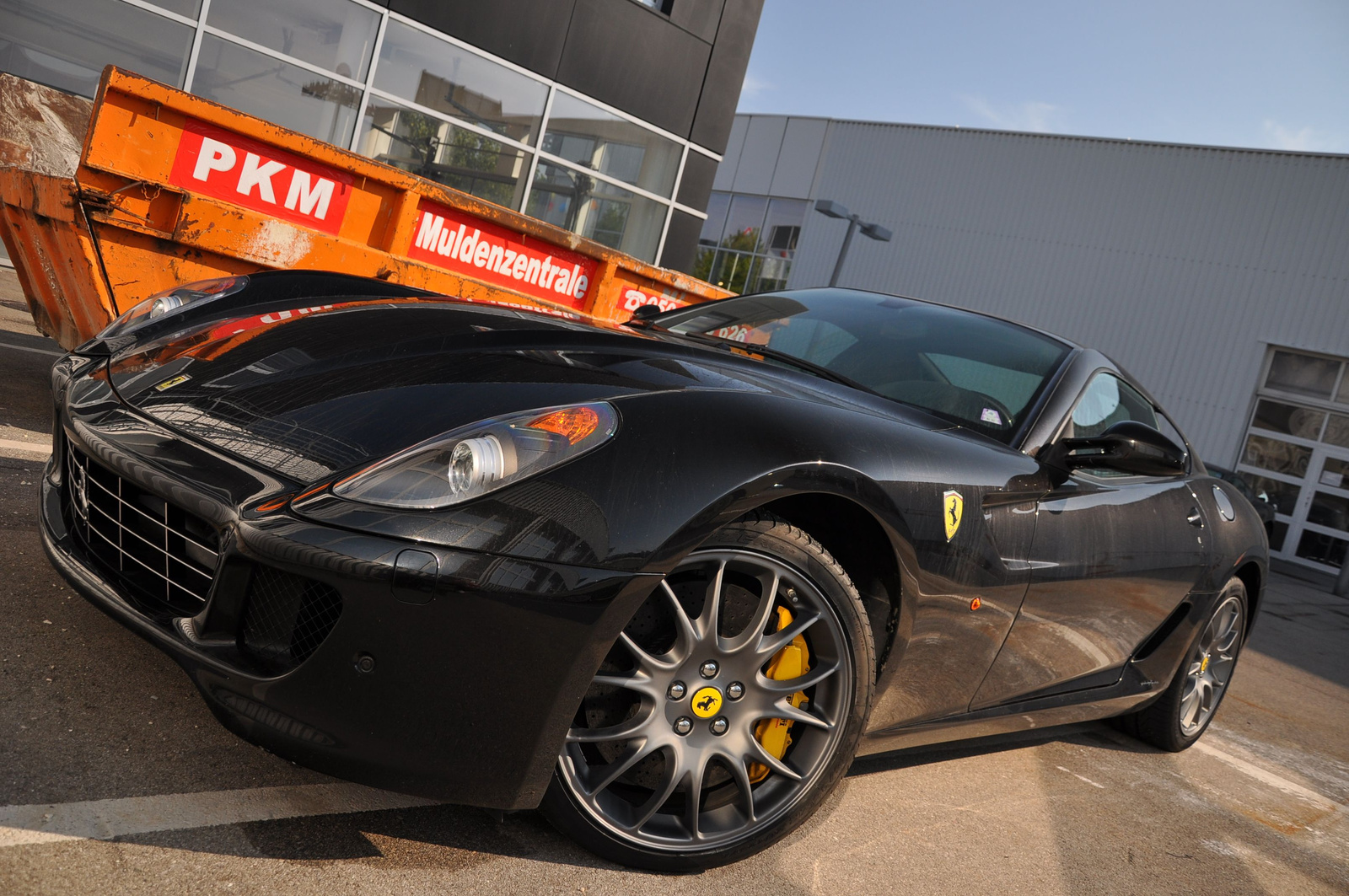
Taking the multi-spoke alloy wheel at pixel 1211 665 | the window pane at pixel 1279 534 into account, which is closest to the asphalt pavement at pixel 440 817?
the multi-spoke alloy wheel at pixel 1211 665

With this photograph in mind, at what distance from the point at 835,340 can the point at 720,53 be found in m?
11.5

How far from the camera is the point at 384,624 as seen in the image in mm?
1666

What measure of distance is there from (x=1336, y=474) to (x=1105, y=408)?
19.0 meters

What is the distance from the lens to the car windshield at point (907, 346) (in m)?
2.89

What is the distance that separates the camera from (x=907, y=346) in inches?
123

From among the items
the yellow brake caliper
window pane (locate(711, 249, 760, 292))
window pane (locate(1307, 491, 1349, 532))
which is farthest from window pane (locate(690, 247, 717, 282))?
the yellow brake caliper

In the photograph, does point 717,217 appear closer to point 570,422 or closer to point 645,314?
point 645,314

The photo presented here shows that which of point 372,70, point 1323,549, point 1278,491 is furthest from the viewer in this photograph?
point 1278,491

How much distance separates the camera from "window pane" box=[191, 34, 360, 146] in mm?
9977

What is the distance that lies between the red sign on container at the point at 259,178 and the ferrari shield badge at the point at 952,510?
3.45 m

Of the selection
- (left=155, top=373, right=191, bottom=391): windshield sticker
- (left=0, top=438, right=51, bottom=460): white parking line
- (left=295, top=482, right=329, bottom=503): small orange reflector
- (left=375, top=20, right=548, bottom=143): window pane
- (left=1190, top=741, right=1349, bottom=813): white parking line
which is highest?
(left=375, top=20, right=548, bottom=143): window pane

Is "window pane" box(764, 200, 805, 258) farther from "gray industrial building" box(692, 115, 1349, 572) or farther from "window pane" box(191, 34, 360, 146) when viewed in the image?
"window pane" box(191, 34, 360, 146)

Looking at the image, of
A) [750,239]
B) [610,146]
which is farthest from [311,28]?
[750,239]

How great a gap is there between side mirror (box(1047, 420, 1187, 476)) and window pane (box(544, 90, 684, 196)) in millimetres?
10637
